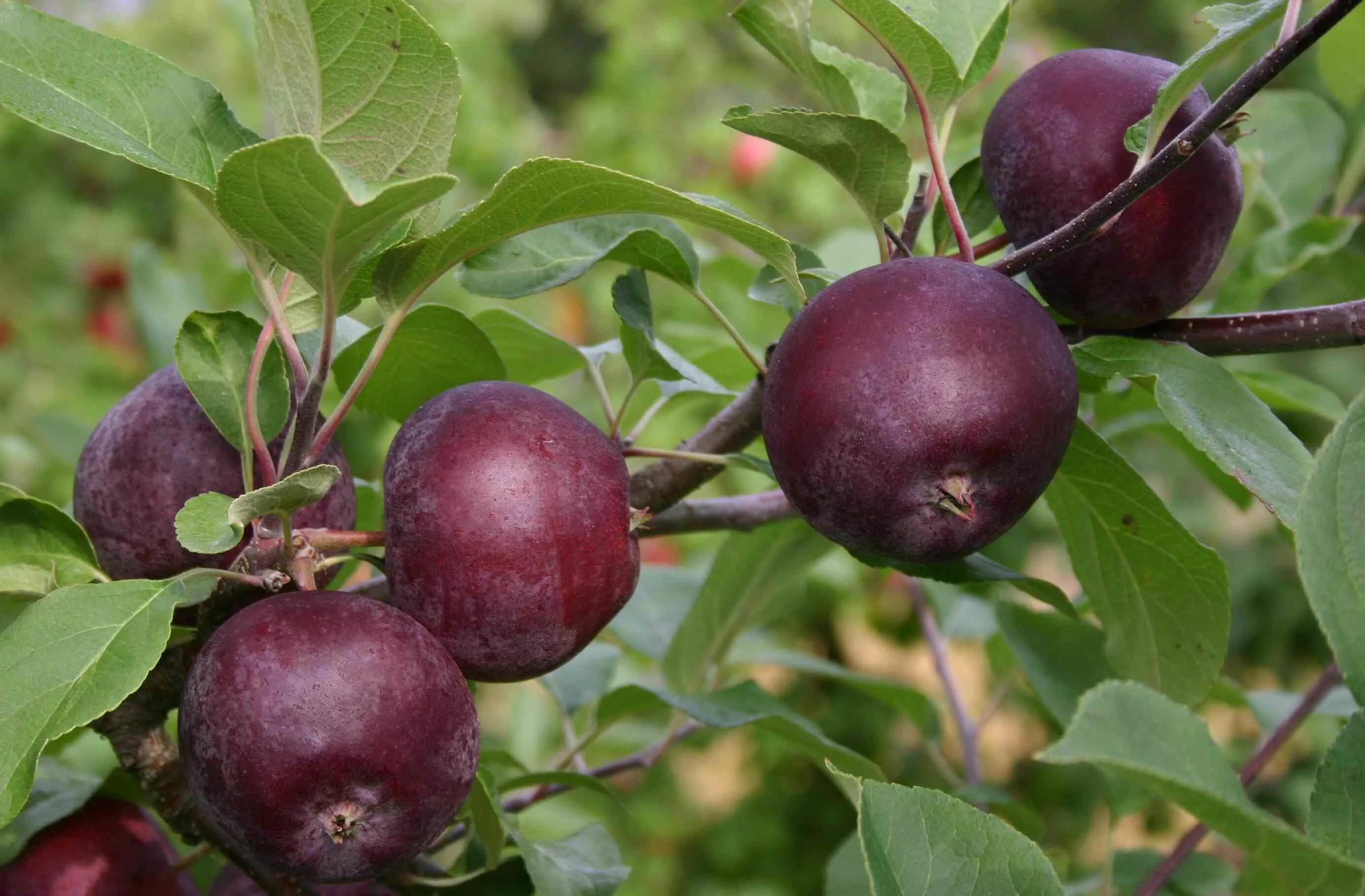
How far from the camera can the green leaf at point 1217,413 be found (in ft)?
2.27

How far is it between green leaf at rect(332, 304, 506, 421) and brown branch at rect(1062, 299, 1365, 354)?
40 cm

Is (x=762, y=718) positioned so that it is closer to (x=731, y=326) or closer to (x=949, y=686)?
(x=731, y=326)

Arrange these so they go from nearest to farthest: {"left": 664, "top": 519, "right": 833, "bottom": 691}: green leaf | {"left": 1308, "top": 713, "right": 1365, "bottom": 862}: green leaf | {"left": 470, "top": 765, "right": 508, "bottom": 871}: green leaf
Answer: {"left": 1308, "top": 713, "right": 1365, "bottom": 862}: green leaf → {"left": 470, "top": 765, "right": 508, "bottom": 871}: green leaf → {"left": 664, "top": 519, "right": 833, "bottom": 691}: green leaf

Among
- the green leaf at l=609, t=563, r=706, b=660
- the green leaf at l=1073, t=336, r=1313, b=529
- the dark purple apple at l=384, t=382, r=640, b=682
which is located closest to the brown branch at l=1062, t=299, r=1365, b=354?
the green leaf at l=1073, t=336, r=1313, b=529

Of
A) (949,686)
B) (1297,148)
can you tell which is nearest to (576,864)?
(949,686)

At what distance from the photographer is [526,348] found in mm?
1086

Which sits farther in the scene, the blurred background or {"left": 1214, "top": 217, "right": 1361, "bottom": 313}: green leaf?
the blurred background

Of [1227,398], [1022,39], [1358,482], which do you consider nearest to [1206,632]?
[1227,398]

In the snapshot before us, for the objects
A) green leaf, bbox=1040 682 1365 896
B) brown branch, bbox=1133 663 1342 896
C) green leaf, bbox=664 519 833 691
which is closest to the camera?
green leaf, bbox=1040 682 1365 896

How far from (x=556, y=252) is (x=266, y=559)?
279mm

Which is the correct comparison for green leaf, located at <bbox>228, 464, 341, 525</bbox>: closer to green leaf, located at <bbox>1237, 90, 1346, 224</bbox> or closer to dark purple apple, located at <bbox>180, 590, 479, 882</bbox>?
dark purple apple, located at <bbox>180, 590, 479, 882</bbox>

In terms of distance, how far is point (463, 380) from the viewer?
2.96 feet

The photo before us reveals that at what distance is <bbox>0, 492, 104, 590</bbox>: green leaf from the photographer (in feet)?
2.52

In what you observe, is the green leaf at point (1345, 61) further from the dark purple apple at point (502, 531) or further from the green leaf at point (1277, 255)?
the dark purple apple at point (502, 531)
